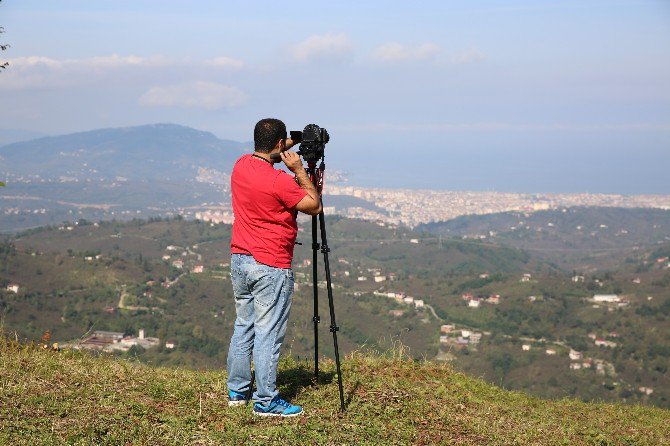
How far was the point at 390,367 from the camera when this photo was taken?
7.71m

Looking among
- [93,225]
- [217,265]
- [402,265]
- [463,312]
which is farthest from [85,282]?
[402,265]

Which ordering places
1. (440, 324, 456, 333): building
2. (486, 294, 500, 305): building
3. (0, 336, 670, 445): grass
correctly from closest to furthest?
(0, 336, 670, 445): grass → (440, 324, 456, 333): building → (486, 294, 500, 305): building

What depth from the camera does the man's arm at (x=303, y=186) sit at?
5.29 metres

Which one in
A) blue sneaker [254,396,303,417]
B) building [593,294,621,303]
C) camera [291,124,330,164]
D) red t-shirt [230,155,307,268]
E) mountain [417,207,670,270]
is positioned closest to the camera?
red t-shirt [230,155,307,268]

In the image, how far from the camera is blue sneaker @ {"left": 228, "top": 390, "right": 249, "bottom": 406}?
585cm

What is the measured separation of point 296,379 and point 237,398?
109 centimetres

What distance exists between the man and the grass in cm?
48

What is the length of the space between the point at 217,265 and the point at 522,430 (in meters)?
77.2

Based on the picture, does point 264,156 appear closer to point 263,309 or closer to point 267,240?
point 267,240

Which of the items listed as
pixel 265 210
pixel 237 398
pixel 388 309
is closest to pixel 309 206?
pixel 265 210

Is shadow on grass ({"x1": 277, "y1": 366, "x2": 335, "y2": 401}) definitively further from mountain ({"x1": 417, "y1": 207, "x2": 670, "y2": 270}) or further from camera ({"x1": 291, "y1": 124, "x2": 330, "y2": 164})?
mountain ({"x1": 417, "y1": 207, "x2": 670, "y2": 270})

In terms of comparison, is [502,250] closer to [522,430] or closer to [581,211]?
[581,211]

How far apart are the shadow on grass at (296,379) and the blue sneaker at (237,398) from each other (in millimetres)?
443

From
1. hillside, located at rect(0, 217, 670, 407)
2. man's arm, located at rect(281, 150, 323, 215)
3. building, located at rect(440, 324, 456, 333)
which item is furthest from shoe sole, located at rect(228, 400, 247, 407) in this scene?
building, located at rect(440, 324, 456, 333)
